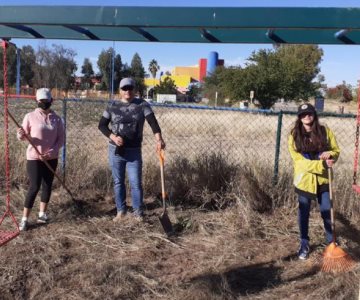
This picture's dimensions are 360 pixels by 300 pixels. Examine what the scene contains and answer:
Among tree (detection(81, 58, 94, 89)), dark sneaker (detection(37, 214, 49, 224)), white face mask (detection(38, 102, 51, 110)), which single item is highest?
tree (detection(81, 58, 94, 89))

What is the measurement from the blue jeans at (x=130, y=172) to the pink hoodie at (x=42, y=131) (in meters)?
0.68

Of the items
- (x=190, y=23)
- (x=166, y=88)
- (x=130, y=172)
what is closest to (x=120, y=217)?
(x=130, y=172)

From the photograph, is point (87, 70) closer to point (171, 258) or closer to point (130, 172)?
point (130, 172)

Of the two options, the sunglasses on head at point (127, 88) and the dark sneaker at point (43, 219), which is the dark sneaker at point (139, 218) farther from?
the sunglasses on head at point (127, 88)

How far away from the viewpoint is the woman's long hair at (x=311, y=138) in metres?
4.72

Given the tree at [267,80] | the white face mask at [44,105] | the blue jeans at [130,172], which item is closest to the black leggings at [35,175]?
the white face mask at [44,105]

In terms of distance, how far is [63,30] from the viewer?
4.66 meters

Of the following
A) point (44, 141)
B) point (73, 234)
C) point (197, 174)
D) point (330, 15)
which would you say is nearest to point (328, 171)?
point (330, 15)

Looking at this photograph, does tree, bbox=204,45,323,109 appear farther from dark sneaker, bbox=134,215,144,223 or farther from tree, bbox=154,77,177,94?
tree, bbox=154,77,177,94

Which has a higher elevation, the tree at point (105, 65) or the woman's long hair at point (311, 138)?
the tree at point (105, 65)

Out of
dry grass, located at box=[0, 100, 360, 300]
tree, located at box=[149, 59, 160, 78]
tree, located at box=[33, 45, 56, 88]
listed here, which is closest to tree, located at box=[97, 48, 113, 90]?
tree, located at box=[33, 45, 56, 88]

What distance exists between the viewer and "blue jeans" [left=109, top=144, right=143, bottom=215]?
5766mm

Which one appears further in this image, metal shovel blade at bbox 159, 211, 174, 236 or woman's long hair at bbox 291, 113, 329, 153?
metal shovel blade at bbox 159, 211, 174, 236

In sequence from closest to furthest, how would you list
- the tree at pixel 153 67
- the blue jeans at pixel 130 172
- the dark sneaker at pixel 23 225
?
the dark sneaker at pixel 23 225 < the blue jeans at pixel 130 172 < the tree at pixel 153 67
